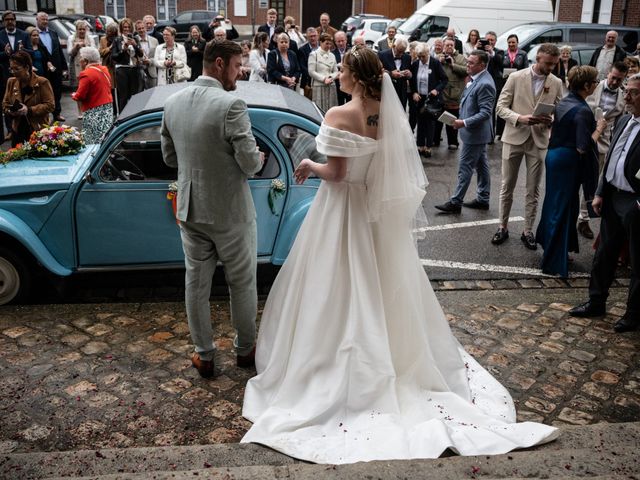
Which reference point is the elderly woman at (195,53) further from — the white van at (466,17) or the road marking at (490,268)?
the road marking at (490,268)

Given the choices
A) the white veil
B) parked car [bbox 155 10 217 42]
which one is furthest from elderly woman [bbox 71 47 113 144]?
parked car [bbox 155 10 217 42]

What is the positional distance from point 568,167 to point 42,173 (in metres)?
4.67

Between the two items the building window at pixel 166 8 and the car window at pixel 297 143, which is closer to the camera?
the car window at pixel 297 143

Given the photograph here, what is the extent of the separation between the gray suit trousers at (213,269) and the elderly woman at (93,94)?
558cm

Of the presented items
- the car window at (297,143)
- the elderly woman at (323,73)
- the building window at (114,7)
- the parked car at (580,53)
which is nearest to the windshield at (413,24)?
the parked car at (580,53)

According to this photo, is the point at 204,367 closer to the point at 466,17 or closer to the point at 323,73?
the point at 323,73

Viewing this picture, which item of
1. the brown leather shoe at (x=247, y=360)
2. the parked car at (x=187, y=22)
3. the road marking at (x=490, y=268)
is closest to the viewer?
the brown leather shoe at (x=247, y=360)

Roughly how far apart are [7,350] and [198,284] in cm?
164

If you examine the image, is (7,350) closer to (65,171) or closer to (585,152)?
(65,171)

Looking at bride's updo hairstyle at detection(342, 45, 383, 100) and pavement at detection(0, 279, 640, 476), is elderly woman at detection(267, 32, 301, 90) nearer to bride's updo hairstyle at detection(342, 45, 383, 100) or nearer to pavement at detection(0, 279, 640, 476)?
pavement at detection(0, 279, 640, 476)

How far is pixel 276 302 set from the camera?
4.68 meters

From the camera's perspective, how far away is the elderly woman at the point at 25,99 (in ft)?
32.0

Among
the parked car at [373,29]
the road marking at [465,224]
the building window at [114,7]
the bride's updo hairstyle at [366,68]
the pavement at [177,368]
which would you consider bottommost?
the pavement at [177,368]

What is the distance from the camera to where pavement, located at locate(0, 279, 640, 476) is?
4.12 metres
